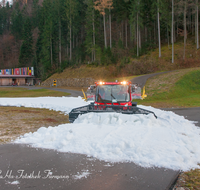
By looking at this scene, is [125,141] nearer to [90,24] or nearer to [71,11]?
[90,24]

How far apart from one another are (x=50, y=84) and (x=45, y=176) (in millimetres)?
54709

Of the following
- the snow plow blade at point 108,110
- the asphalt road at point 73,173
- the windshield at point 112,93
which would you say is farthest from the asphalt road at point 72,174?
the windshield at point 112,93

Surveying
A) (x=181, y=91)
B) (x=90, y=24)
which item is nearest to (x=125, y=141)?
(x=181, y=91)

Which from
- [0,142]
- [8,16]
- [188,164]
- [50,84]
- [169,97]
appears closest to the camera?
[188,164]

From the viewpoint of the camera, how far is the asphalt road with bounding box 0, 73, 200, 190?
11.7 ft

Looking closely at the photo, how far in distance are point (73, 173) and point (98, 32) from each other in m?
60.8

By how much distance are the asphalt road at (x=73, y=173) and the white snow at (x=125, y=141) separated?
1.16 ft

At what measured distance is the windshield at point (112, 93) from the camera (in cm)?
938

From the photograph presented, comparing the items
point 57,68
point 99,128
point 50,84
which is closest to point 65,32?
point 57,68

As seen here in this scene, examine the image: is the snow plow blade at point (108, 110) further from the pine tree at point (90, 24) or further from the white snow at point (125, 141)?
the pine tree at point (90, 24)

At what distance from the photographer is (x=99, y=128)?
686 centimetres

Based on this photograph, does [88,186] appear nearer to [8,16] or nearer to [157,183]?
[157,183]

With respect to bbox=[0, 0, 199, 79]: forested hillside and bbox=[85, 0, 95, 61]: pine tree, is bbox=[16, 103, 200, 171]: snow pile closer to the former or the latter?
bbox=[0, 0, 199, 79]: forested hillside

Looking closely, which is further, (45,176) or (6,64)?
(6,64)
